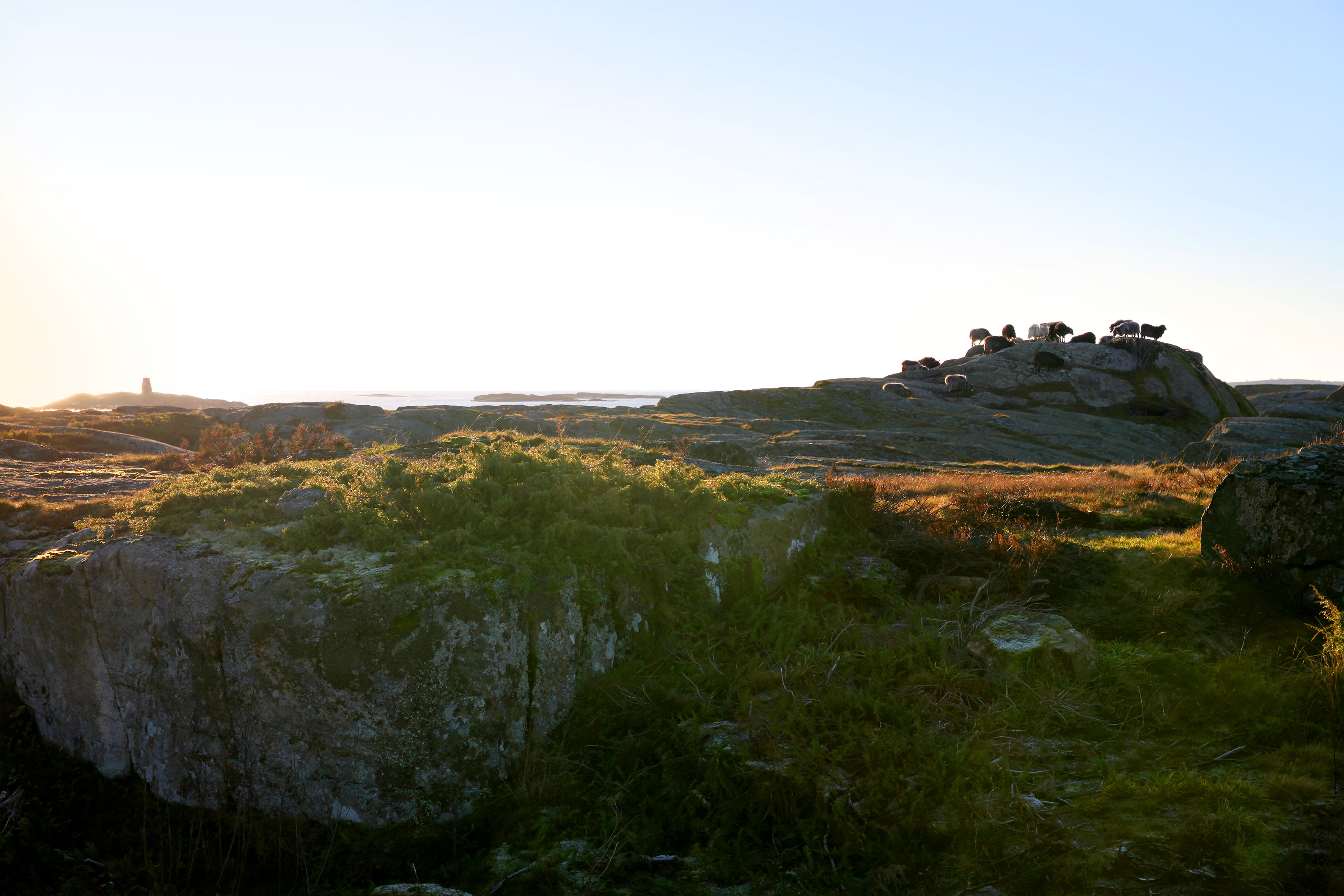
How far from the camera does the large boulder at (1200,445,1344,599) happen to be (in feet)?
25.6

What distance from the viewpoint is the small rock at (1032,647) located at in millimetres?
6953

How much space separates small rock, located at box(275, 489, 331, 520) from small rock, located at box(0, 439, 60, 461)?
13854 millimetres

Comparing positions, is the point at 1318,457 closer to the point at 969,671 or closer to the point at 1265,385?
the point at 969,671

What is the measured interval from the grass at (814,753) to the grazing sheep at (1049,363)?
75980 millimetres

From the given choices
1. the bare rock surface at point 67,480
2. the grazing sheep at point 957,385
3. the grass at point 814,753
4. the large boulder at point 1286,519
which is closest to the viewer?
the grass at point 814,753

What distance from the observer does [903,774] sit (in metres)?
5.64

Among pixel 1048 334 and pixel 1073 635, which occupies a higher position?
pixel 1048 334

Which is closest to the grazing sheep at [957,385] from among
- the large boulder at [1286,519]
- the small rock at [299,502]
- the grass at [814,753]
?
the large boulder at [1286,519]

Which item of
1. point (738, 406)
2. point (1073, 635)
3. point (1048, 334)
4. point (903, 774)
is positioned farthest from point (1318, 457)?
point (1048, 334)

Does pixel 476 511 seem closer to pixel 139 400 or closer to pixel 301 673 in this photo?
pixel 301 673

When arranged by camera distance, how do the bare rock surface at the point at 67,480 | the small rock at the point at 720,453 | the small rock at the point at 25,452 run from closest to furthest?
1. the bare rock surface at the point at 67,480
2. the small rock at the point at 25,452
3. the small rock at the point at 720,453

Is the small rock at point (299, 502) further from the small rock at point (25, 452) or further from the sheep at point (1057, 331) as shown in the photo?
the sheep at point (1057, 331)

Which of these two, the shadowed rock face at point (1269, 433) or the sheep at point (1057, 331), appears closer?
the shadowed rock face at point (1269, 433)

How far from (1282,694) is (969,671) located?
279 cm
